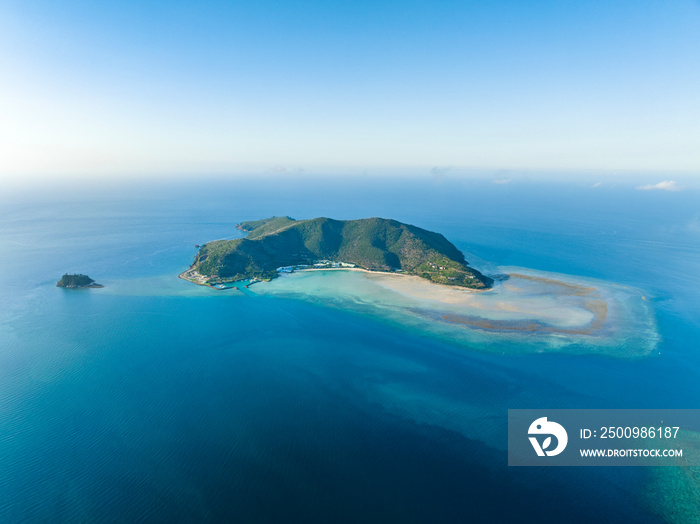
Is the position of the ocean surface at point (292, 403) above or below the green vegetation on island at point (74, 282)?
below

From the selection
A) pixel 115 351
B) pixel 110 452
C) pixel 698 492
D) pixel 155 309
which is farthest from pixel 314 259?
pixel 698 492

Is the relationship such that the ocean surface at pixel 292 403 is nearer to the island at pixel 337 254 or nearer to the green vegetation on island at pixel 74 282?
the green vegetation on island at pixel 74 282

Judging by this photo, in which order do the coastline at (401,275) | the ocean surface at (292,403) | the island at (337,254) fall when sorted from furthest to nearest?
the island at (337,254) < the coastline at (401,275) < the ocean surface at (292,403)

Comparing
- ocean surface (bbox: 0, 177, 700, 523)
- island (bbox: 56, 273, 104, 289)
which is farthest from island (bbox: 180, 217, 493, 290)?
island (bbox: 56, 273, 104, 289)

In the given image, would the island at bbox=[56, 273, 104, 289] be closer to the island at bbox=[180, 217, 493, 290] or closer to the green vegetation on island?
the green vegetation on island

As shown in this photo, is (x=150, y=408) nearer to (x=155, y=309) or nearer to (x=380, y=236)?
(x=155, y=309)

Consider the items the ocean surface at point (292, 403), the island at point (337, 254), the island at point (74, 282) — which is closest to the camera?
the ocean surface at point (292, 403)

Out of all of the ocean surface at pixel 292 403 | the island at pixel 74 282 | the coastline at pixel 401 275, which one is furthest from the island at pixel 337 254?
the island at pixel 74 282

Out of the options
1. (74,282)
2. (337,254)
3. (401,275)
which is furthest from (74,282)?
(401,275)
